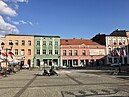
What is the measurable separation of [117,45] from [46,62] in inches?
941

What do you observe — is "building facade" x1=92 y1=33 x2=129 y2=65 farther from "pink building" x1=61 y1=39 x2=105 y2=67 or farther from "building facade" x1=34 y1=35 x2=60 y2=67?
"building facade" x1=34 y1=35 x2=60 y2=67

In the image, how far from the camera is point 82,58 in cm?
8944

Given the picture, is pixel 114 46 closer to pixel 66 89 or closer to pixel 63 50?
pixel 63 50

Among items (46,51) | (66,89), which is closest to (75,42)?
(46,51)

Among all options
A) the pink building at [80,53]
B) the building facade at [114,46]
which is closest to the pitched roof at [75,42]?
the pink building at [80,53]

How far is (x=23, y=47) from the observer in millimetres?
85312

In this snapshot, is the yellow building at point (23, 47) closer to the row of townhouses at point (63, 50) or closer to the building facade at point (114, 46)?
the row of townhouses at point (63, 50)

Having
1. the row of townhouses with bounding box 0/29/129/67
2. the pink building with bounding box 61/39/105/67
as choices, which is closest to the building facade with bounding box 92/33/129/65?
the row of townhouses with bounding box 0/29/129/67

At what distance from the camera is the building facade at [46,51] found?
283 ft

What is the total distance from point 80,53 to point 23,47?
17.6 m

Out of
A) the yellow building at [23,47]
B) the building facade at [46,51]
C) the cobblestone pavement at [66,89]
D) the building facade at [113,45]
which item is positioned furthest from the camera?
the building facade at [113,45]

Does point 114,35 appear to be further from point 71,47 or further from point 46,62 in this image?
point 46,62

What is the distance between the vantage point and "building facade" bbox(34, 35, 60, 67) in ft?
283

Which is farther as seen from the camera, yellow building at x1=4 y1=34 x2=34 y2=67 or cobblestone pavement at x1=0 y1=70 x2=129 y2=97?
yellow building at x1=4 y1=34 x2=34 y2=67
